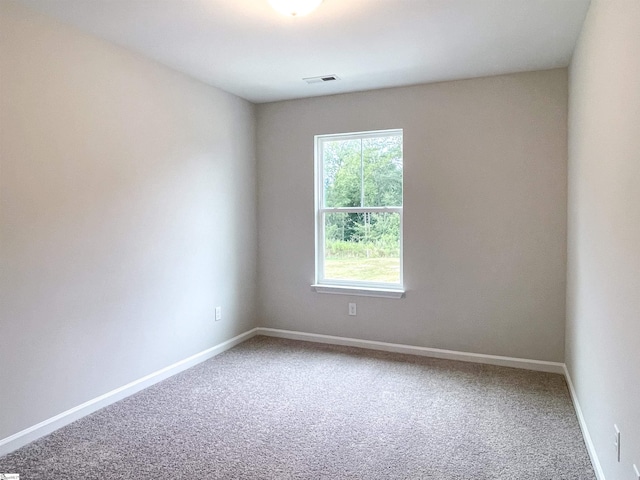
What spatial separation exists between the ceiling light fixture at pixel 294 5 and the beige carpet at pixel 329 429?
2.32 m

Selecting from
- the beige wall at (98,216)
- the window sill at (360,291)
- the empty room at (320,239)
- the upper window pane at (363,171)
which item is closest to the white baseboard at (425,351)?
the empty room at (320,239)

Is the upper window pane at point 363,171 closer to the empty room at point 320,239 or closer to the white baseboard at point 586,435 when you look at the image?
the empty room at point 320,239

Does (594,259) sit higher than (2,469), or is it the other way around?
(594,259)

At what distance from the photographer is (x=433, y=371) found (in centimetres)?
353

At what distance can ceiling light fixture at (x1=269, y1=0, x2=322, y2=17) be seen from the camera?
2189mm

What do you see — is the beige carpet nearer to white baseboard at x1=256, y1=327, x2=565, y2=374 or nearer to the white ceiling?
white baseboard at x1=256, y1=327, x2=565, y2=374

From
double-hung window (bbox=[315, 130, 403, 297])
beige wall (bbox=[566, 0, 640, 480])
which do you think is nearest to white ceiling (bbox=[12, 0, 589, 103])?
beige wall (bbox=[566, 0, 640, 480])

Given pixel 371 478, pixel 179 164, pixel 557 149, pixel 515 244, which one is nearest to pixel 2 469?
pixel 371 478

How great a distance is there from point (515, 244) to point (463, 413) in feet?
4.90

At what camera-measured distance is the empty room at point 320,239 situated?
2.24 metres

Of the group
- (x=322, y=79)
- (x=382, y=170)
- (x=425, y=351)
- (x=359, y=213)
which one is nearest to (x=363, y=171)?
(x=382, y=170)

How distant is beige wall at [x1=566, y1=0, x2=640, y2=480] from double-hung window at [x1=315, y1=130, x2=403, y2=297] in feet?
5.06

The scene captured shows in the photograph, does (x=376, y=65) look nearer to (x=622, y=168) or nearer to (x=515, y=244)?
(x=515, y=244)

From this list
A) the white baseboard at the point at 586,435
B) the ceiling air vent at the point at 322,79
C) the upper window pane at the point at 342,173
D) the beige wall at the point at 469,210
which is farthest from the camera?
the upper window pane at the point at 342,173
